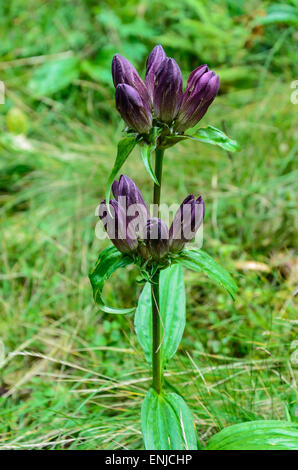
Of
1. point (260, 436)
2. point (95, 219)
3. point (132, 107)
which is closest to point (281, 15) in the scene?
point (95, 219)

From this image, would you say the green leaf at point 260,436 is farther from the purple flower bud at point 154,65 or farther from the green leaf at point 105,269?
the purple flower bud at point 154,65

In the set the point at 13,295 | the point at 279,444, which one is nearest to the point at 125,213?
the point at 279,444

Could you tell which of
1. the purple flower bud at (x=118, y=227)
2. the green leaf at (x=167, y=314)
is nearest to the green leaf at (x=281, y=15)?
the green leaf at (x=167, y=314)

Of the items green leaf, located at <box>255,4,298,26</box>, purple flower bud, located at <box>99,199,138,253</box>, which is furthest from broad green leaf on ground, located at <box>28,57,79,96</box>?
purple flower bud, located at <box>99,199,138,253</box>

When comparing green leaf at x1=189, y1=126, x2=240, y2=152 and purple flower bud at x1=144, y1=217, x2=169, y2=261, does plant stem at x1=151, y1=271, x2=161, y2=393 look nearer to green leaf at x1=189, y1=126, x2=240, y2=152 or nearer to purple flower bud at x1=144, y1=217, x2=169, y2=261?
purple flower bud at x1=144, y1=217, x2=169, y2=261

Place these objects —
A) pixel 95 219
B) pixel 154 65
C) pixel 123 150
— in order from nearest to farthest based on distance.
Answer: pixel 123 150 < pixel 154 65 < pixel 95 219

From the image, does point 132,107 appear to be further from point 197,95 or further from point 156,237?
point 156,237
